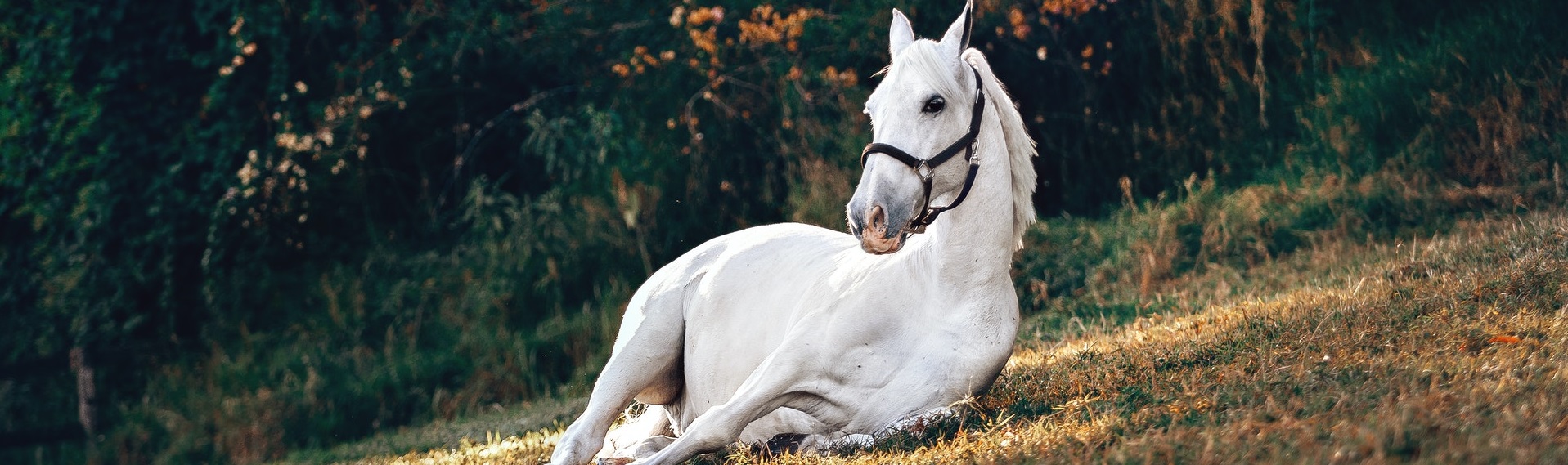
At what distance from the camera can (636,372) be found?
5031mm

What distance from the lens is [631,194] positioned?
1073cm

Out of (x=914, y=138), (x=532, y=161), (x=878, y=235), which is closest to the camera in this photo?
(x=878, y=235)

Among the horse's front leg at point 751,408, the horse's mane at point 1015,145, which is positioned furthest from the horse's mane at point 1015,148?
the horse's front leg at point 751,408

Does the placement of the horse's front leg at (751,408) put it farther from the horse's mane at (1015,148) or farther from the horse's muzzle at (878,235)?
the horse's mane at (1015,148)

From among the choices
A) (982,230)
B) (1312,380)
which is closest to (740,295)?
(982,230)

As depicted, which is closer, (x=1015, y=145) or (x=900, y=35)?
(x=1015, y=145)

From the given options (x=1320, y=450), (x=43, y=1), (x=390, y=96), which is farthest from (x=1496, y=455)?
(x=43, y=1)

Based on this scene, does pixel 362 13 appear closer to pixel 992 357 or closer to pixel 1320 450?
pixel 992 357

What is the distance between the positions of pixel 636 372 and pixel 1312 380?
91.4 inches

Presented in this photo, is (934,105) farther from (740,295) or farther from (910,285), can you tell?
(740,295)

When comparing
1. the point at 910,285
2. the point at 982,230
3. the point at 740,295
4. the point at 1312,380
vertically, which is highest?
the point at 982,230

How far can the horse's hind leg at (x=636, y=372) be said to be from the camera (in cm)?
480

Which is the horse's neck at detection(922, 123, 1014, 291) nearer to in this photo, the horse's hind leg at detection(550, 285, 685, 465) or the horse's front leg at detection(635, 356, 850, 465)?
the horse's front leg at detection(635, 356, 850, 465)

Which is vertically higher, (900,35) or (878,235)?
(900,35)
